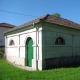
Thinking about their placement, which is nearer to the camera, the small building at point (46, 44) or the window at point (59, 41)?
the small building at point (46, 44)

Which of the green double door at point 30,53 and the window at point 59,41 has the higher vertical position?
the window at point 59,41

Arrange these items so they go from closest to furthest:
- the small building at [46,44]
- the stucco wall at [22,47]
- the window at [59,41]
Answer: the small building at [46,44], the stucco wall at [22,47], the window at [59,41]

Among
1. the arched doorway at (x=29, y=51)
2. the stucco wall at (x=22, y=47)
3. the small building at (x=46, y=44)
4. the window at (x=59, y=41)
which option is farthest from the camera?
the arched doorway at (x=29, y=51)

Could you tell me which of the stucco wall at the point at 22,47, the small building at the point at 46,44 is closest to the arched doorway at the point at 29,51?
the small building at the point at 46,44

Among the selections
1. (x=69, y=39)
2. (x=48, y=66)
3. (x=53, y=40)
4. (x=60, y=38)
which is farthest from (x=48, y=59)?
(x=69, y=39)

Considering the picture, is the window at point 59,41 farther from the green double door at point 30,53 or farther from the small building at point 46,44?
the green double door at point 30,53

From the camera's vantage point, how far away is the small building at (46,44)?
11469mm

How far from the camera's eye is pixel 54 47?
12328 millimetres

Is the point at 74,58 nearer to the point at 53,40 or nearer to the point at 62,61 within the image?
the point at 62,61

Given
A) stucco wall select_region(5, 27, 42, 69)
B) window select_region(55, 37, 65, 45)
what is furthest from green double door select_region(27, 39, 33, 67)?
window select_region(55, 37, 65, 45)

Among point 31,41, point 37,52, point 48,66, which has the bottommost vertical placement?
point 48,66

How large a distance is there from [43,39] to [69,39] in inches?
146

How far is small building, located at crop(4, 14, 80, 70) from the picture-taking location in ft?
37.6

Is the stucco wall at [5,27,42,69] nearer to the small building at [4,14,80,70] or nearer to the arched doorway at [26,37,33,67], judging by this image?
the small building at [4,14,80,70]
